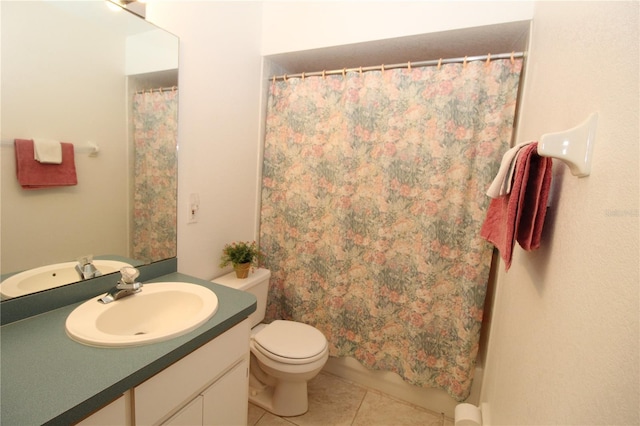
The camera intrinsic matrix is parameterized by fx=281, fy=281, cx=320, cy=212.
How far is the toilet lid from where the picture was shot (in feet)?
5.01

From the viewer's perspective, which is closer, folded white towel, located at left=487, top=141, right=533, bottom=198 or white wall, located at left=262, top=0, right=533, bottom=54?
folded white towel, located at left=487, top=141, right=533, bottom=198

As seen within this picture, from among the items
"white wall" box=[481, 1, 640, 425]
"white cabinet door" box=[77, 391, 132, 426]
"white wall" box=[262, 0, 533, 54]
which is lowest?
"white cabinet door" box=[77, 391, 132, 426]

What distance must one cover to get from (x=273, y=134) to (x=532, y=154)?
1551 millimetres

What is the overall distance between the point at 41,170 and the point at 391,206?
154cm

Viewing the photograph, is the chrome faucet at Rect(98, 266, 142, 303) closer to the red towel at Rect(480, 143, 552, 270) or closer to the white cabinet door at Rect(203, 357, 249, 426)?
the white cabinet door at Rect(203, 357, 249, 426)

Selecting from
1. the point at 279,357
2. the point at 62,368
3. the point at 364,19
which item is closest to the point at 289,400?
the point at 279,357

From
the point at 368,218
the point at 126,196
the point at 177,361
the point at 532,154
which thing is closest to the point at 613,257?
the point at 532,154

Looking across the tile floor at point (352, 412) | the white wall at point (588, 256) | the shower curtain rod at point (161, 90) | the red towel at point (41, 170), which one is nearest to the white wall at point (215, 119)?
the shower curtain rod at point (161, 90)

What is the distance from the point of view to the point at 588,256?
0.53 meters

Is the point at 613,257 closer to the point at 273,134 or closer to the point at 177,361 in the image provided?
the point at 177,361

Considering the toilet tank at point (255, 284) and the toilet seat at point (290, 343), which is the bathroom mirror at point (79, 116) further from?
the toilet seat at point (290, 343)

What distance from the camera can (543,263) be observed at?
31.4 inches

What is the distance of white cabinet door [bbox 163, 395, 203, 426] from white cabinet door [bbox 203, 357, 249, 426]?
0.03 meters

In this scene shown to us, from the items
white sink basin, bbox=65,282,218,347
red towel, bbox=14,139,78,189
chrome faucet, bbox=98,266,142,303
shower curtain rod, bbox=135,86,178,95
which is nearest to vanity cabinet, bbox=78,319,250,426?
white sink basin, bbox=65,282,218,347
